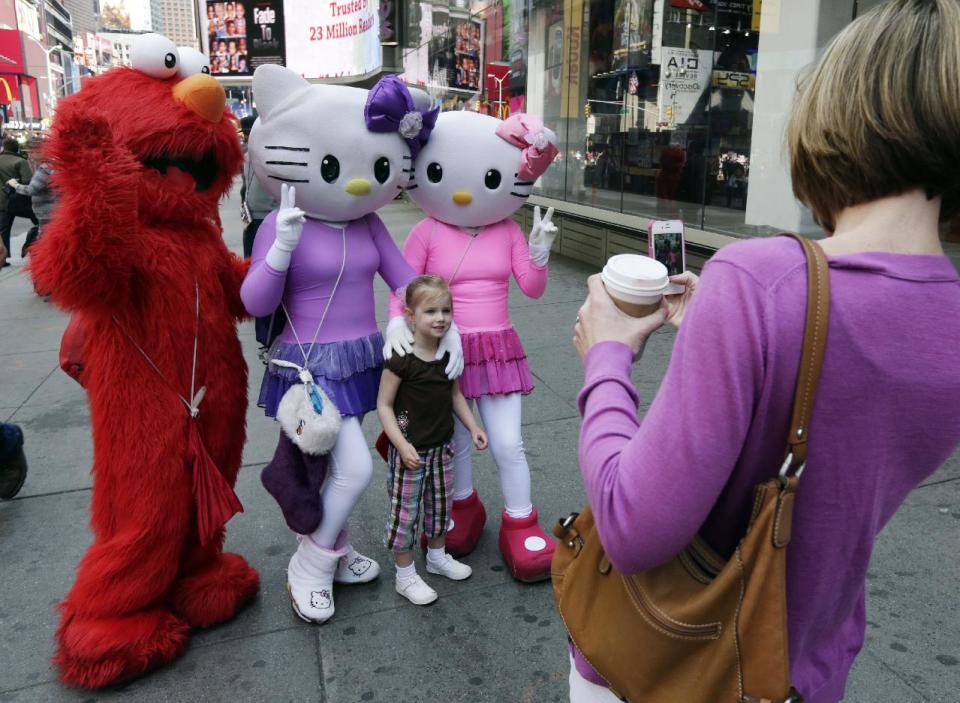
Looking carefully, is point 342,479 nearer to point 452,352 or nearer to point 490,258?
point 452,352

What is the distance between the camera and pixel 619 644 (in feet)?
3.82

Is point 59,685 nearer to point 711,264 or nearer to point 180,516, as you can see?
point 180,516

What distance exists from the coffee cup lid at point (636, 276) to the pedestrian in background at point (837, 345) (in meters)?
0.18

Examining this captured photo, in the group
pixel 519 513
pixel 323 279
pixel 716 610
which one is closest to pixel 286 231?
pixel 323 279

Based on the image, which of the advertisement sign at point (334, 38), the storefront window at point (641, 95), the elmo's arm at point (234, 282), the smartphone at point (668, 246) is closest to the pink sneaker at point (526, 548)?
the elmo's arm at point (234, 282)

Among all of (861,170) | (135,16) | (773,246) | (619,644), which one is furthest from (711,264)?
(135,16)

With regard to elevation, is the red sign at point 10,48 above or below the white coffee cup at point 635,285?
above

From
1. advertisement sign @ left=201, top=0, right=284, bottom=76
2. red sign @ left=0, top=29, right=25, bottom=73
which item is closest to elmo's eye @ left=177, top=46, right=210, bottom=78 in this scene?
advertisement sign @ left=201, top=0, right=284, bottom=76

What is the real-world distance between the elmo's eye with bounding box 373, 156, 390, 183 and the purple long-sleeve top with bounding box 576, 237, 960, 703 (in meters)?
1.96

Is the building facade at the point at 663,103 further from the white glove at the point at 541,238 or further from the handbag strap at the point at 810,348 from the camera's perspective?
the handbag strap at the point at 810,348

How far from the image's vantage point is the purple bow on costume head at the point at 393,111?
2711mm

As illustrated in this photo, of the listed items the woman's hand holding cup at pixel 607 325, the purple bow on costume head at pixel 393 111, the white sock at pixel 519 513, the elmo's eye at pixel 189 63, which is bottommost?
the white sock at pixel 519 513

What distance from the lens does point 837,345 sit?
3.04 ft

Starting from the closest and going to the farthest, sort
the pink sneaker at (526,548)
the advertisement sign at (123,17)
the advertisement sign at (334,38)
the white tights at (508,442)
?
the pink sneaker at (526,548) → the white tights at (508,442) → the advertisement sign at (334,38) → the advertisement sign at (123,17)
